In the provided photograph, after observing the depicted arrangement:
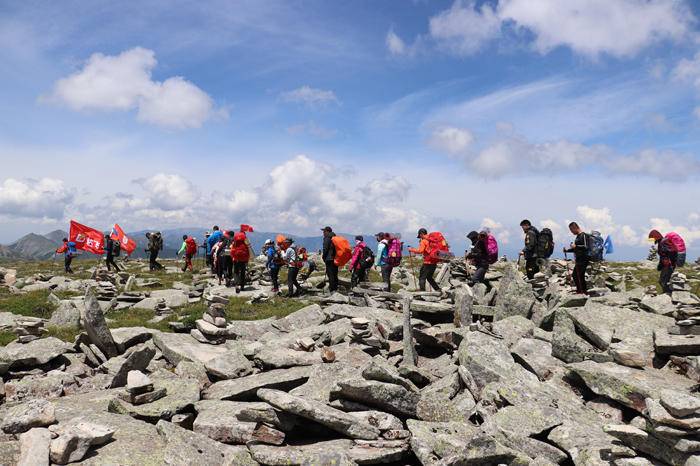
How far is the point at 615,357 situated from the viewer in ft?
34.6

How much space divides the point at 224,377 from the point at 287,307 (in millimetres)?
11752

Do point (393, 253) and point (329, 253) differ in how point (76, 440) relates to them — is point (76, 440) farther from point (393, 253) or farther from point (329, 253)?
point (393, 253)

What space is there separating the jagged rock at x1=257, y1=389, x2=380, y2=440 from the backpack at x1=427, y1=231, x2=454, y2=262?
1490 cm

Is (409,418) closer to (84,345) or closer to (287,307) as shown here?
(84,345)

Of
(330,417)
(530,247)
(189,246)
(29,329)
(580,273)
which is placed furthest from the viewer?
(189,246)

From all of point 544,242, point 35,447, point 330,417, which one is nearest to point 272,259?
point 544,242

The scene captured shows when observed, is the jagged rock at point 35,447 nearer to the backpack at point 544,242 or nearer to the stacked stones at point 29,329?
the stacked stones at point 29,329

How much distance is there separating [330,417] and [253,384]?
273 centimetres

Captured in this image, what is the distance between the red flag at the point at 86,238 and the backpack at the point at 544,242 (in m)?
34.4

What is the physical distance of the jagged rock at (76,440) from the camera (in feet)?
22.6

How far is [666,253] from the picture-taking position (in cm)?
1961

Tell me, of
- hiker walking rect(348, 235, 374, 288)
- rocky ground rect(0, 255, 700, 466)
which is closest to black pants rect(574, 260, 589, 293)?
rocky ground rect(0, 255, 700, 466)

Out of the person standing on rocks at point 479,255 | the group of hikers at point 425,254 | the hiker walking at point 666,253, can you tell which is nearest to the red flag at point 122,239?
the group of hikers at point 425,254

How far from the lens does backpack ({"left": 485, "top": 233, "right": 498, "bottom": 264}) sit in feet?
66.9
